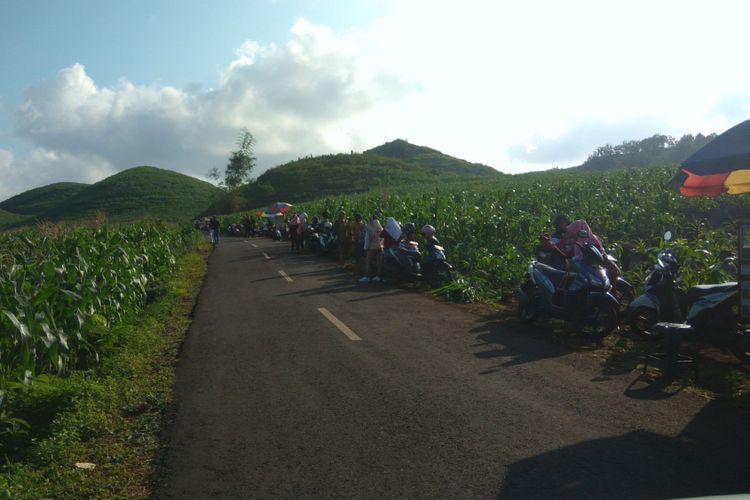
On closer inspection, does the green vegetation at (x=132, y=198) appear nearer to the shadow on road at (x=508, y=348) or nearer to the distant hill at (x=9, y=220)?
the distant hill at (x=9, y=220)

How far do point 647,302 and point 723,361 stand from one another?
1.31m

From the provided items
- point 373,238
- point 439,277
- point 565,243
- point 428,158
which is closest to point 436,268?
point 439,277

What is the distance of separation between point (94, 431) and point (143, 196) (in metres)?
131

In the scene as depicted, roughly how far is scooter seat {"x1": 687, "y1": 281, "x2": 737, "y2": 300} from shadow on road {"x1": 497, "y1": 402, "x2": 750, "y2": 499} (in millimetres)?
2605

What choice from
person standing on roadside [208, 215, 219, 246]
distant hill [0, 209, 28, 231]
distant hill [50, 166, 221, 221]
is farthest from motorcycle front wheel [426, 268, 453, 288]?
distant hill [50, 166, 221, 221]

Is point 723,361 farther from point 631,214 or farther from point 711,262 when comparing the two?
point 631,214

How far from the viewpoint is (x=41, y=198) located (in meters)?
165

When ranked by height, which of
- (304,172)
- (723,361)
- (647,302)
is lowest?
(723,361)

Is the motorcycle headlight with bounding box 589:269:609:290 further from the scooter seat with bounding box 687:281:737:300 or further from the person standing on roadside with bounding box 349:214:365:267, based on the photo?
the person standing on roadside with bounding box 349:214:365:267

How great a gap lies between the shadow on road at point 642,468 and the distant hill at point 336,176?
69598mm

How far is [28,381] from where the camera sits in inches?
251

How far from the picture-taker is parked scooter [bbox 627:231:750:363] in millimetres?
7523

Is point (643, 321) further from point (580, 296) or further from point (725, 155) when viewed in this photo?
point (725, 155)

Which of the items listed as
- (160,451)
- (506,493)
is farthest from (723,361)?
(160,451)
